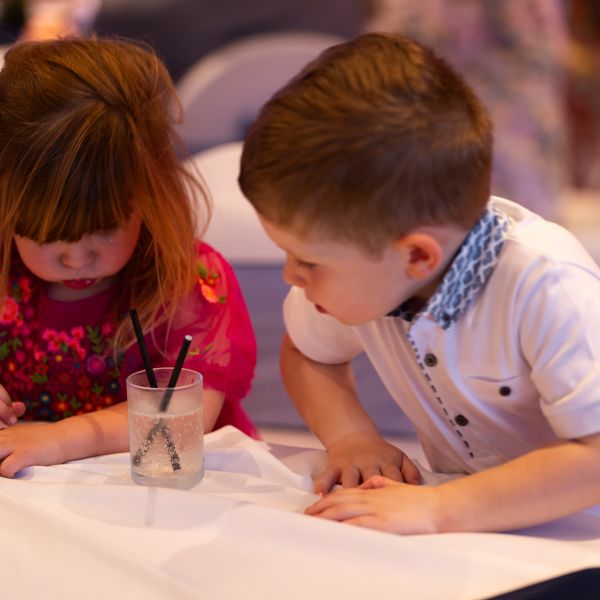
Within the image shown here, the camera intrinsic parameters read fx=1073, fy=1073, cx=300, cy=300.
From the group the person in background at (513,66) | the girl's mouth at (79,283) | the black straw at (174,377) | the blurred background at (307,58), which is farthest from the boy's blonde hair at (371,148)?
the person in background at (513,66)

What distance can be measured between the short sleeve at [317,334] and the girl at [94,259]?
0.23ft

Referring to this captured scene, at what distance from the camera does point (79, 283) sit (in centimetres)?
119

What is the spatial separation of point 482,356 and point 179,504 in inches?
11.5

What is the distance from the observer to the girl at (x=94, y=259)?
1.05 m

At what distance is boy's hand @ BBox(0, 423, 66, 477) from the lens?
101 cm

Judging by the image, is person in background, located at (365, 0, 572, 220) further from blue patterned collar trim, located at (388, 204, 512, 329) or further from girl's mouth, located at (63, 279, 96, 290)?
blue patterned collar trim, located at (388, 204, 512, 329)

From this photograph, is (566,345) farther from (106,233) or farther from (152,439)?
(106,233)

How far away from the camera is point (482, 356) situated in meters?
0.95

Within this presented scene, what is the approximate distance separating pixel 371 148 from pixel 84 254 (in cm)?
38

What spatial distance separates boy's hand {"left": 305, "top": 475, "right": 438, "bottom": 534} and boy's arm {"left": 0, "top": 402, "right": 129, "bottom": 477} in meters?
0.26

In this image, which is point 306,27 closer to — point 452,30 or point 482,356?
point 452,30

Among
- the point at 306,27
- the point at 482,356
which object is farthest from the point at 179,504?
the point at 306,27

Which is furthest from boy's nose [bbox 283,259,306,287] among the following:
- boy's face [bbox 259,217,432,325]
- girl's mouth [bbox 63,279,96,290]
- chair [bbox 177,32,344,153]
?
chair [bbox 177,32,344,153]

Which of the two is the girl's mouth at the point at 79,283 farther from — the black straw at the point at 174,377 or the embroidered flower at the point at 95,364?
the black straw at the point at 174,377
